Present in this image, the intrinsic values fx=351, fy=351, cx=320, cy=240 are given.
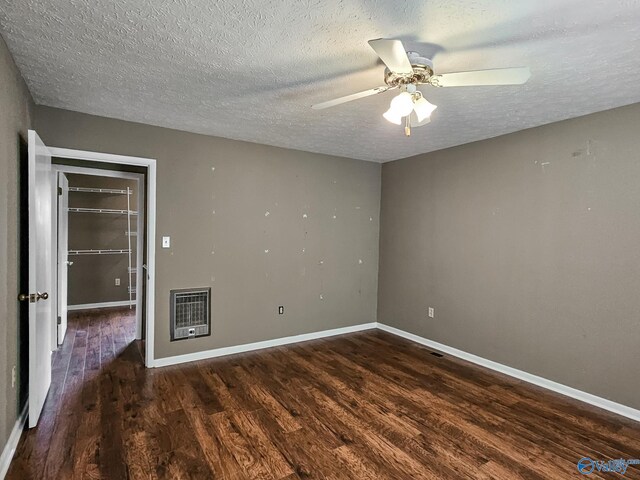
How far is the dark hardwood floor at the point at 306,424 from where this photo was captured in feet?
6.73

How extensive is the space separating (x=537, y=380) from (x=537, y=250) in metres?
1.19

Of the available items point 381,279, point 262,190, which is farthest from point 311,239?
point 381,279

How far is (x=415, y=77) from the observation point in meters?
1.92

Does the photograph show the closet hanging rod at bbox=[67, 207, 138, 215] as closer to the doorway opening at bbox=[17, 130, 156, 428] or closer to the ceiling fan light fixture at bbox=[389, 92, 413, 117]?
the doorway opening at bbox=[17, 130, 156, 428]

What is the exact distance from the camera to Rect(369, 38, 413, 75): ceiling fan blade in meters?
1.48

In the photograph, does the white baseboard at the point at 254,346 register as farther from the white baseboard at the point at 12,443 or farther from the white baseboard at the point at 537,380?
the white baseboard at the point at 12,443

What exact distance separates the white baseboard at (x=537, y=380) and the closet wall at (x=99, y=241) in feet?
Result: 15.7

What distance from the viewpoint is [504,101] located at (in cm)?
258

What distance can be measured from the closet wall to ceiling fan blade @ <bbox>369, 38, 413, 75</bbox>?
5.61 metres

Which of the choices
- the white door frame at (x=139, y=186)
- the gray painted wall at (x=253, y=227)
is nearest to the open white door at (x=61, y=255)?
the white door frame at (x=139, y=186)

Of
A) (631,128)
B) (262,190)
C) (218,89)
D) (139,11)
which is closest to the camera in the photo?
(139,11)

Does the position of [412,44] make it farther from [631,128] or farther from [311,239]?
[311,239]

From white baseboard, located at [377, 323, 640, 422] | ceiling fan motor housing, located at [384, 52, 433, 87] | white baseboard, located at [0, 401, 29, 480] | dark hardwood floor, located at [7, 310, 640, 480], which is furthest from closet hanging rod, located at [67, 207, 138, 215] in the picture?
ceiling fan motor housing, located at [384, 52, 433, 87]

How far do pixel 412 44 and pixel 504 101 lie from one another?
1.14 metres
